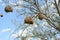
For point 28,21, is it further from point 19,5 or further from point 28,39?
point 28,39

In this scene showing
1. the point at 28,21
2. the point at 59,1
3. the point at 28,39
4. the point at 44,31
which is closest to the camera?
the point at 28,21

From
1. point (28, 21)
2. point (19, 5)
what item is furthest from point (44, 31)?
point (28, 21)

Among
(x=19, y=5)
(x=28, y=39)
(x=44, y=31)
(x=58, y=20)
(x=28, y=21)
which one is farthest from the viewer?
(x=44, y=31)

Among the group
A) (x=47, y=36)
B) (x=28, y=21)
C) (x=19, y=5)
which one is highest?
(x=28, y=21)

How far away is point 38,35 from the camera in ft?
15.3

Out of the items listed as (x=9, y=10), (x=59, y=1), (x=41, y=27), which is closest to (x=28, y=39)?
(x=41, y=27)

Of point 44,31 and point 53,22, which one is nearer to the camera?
point 53,22

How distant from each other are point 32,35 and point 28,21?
10.1 ft

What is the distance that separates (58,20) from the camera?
4152mm

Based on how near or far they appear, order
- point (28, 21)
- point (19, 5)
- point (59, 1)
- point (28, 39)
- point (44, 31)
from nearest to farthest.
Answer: point (28, 21) → point (59, 1) → point (19, 5) → point (28, 39) → point (44, 31)

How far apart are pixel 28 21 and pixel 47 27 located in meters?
3.21

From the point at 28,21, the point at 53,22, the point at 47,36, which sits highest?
the point at 28,21

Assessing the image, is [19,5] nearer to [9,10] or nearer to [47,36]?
[47,36]

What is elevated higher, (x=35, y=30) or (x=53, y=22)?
(x=53, y=22)
